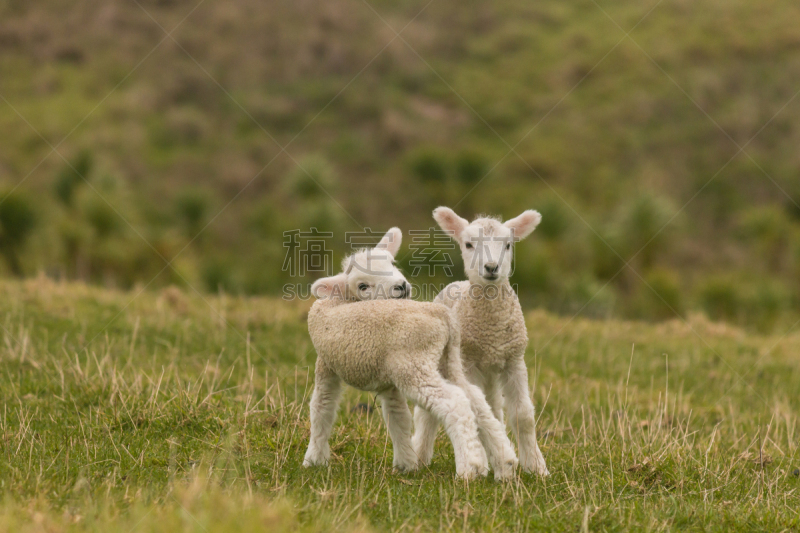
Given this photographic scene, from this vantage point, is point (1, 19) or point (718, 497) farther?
point (1, 19)

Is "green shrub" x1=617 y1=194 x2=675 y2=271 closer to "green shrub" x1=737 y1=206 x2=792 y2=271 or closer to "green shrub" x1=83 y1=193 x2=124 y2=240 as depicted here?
"green shrub" x1=737 y1=206 x2=792 y2=271

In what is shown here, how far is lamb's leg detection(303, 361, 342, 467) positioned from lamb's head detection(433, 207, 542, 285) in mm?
1349

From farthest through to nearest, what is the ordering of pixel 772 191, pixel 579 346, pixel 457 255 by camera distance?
pixel 772 191 < pixel 457 255 < pixel 579 346

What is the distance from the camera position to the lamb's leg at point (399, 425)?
231 inches

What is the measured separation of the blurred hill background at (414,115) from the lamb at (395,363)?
23.0 m

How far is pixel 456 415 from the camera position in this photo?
525 centimetres

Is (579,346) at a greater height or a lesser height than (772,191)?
lesser

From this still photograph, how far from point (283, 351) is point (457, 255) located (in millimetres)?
10424

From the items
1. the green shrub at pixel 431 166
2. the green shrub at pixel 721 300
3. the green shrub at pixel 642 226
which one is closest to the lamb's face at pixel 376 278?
the green shrub at pixel 721 300

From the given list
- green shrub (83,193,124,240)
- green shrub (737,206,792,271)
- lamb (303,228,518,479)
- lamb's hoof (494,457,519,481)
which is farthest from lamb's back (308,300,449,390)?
green shrub (737,206,792,271)

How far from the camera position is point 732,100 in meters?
47.2

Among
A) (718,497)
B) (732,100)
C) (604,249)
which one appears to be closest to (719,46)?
(732,100)

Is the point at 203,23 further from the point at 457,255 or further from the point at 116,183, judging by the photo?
the point at 457,255

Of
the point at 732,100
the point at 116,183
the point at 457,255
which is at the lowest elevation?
the point at 457,255
